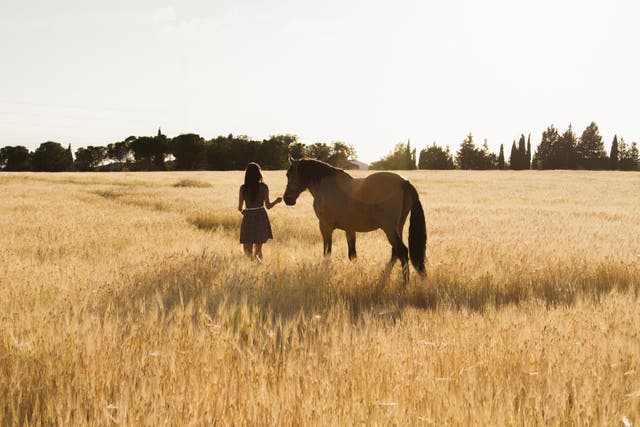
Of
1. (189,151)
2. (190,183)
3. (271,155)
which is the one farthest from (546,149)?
(190,183)

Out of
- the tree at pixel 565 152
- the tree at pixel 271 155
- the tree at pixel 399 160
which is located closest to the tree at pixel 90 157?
the tree at pixel 271 155

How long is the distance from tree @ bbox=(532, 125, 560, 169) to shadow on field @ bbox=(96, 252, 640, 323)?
318 ft

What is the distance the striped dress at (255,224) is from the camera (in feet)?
26.6

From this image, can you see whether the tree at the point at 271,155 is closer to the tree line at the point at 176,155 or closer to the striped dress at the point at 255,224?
the tree line at the point at 176,155

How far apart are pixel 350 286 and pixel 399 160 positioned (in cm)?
11338

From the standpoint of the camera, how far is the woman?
8102 millimetres

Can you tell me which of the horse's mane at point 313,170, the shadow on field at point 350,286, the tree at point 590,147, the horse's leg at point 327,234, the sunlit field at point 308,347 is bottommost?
the shadow on field at point 350,286

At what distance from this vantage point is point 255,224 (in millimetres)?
8117

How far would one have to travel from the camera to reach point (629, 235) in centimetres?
1041

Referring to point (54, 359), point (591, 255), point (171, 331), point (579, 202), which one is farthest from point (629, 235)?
point (579, 202)

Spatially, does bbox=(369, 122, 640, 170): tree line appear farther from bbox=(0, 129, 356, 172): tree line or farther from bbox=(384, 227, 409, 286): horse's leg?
bbox=(384, 227, 409, 286): horse's leg

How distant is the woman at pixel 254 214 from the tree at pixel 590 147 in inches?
3833

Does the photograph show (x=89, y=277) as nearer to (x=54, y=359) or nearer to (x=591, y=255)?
(x=54, y=359)

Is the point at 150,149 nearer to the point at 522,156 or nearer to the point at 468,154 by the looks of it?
the point at 468,154
